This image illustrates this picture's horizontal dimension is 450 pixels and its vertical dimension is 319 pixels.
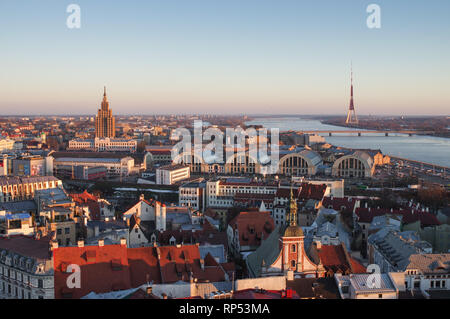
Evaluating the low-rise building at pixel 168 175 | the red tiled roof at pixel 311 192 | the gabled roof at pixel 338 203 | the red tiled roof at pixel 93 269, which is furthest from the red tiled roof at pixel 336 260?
the low-rise building at pixel 168 175

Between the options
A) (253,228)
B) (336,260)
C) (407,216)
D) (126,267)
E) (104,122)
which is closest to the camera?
(126,267)

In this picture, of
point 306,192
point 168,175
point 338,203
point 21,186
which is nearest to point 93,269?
point 338,203

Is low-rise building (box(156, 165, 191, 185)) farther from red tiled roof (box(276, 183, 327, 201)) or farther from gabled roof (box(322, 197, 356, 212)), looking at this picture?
gabled roof (box(322, 197, 356, 212))

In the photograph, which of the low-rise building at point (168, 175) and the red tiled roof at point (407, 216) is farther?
the low-rise building at point (168, 175)

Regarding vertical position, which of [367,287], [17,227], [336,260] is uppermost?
[17,227]

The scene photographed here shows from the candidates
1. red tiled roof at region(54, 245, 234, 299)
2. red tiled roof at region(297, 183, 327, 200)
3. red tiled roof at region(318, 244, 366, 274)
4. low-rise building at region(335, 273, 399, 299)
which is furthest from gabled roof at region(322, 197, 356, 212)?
low-rise building at region(335, 273, 399, 299)

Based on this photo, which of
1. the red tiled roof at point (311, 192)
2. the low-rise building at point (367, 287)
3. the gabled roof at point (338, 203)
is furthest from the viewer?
the red tiled roof at point (311, 192)

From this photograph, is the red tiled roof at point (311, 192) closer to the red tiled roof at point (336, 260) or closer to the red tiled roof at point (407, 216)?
the red tiled roof at point (407, 216)

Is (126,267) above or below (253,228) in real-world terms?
above

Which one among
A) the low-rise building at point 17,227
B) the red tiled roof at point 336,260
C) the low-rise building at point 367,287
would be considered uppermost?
the low-rise building at point 17,227

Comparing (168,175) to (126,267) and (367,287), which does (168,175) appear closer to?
(126,267)

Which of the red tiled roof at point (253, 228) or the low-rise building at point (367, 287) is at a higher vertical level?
the low-rise building at point (367, 287)
